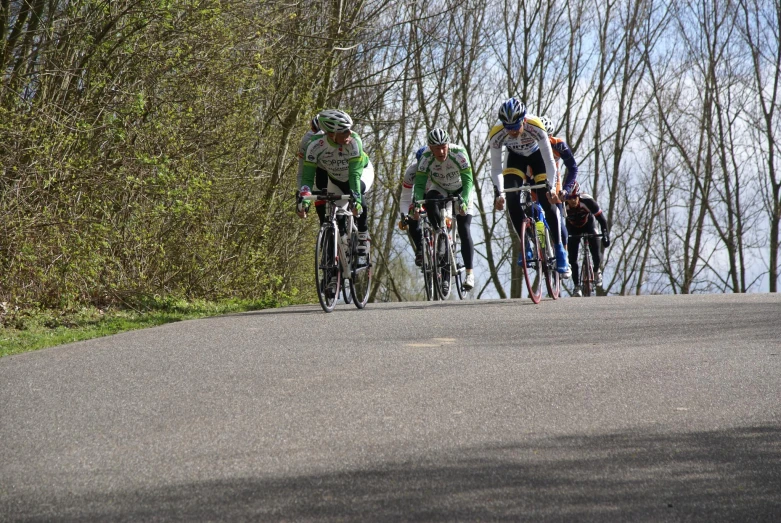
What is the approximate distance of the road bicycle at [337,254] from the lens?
11086 mm

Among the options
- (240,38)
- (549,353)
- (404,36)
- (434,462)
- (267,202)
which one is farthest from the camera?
(404,36)

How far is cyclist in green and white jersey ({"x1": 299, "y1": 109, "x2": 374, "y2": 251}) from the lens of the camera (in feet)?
36.4

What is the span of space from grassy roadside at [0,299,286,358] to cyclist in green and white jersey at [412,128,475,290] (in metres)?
2.79

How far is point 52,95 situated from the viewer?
11.5 m

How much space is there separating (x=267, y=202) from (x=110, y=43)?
5.56 metres

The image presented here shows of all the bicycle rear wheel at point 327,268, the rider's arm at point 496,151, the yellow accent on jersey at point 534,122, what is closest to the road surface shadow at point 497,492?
the bicycle rear wheel at point 327,268

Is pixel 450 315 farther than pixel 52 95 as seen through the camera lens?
No

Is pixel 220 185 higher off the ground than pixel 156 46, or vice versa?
pixel 156 46

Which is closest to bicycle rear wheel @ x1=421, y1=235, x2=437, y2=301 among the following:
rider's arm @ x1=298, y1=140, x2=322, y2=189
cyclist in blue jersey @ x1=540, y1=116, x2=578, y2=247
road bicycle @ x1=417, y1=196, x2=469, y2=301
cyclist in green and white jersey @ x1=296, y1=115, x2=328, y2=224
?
road bicycle @ x1=417, y1=196, x2=469, y2=301

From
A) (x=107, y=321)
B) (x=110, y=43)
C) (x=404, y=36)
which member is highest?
(x=404, y=36)

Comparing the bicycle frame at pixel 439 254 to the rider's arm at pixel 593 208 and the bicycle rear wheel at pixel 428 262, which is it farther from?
the rider's arm at pixel 593 208

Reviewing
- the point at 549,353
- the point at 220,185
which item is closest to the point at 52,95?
the point at 220,185

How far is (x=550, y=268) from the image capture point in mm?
12289

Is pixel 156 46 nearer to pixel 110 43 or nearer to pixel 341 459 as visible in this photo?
pixel 110 43
